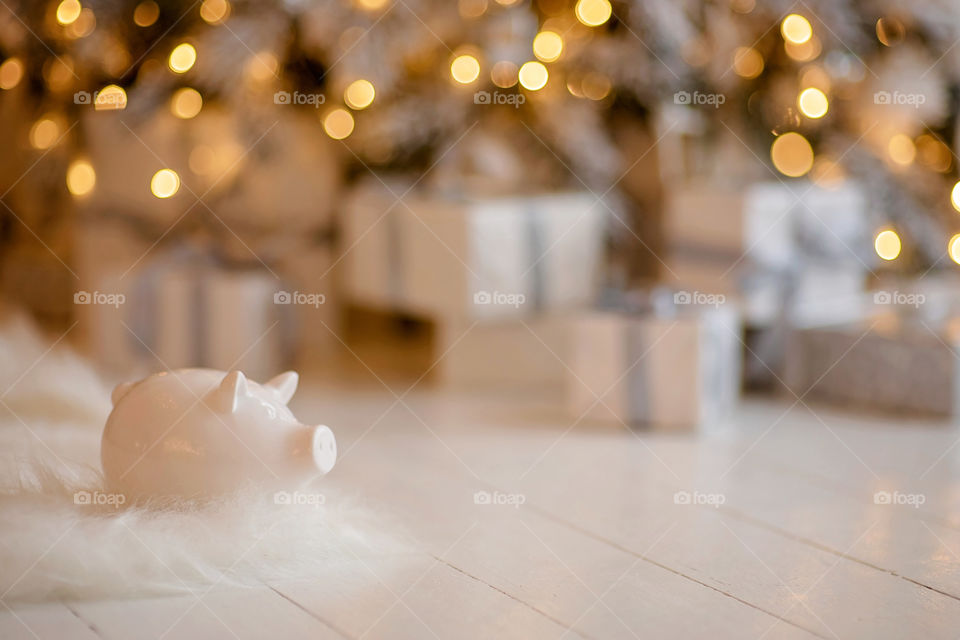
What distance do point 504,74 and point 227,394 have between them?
1.11 m

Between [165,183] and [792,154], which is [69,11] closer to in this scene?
[165,183]

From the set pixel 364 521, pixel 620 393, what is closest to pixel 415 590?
pixel 364 521

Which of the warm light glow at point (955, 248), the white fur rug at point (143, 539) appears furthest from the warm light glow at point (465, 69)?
the white fur rug at point (143, 539)

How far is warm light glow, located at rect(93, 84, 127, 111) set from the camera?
198 centimetres

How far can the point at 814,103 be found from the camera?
208 cm

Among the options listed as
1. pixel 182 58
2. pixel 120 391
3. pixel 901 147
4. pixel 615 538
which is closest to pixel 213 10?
pixel 182 58

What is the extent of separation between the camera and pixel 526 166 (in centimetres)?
217

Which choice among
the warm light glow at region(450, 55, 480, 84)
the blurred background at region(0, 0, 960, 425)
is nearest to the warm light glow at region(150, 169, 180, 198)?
the blurred background at region(0, 0, 960, 425)

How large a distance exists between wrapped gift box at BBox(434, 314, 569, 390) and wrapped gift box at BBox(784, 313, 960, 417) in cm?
42

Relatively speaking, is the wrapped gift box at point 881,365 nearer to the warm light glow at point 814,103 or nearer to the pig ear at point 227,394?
the warm light glow at point 814,103

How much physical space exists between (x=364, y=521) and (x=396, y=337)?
1259mm

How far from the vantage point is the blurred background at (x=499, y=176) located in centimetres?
193

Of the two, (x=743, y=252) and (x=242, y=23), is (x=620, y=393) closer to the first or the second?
(x=743, y=252)

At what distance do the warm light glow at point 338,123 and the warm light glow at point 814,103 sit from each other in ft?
2.85
